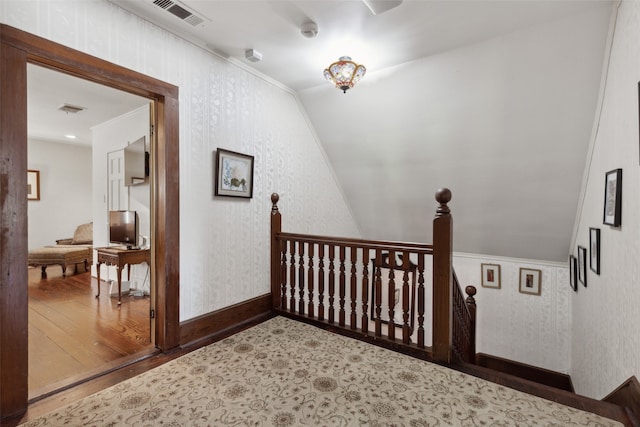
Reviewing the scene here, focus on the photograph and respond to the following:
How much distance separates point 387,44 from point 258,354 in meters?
2.78

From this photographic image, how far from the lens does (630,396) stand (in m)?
1.66

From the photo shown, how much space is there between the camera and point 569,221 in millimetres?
3684

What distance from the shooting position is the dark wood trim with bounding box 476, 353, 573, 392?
414 cm

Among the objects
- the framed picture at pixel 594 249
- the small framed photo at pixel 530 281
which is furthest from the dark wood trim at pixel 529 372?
the framed picture at pixel 594 249

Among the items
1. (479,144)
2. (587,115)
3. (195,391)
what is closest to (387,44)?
(479,144)

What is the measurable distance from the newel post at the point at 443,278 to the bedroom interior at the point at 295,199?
972mm

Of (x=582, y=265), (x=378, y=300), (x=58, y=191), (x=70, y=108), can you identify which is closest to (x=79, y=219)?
(x=58, y=191)

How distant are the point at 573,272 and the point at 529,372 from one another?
1667mm

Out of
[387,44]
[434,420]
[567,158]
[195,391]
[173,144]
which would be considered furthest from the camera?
[567,158]

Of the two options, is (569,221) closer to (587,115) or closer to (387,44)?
(587,115)

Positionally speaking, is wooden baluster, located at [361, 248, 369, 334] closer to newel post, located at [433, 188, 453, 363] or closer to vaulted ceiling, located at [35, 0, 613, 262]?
newel post, located at [433, 188, 453, 363]

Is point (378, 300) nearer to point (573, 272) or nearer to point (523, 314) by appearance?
point (573, 272)

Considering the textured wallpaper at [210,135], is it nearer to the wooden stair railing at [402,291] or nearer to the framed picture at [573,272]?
the wooden stair railing at [402,291]

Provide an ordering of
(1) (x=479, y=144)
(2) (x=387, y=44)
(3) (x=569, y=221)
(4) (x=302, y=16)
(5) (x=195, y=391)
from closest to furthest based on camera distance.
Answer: (5) (x=195, y=391)
(4) (x=302, y=16)
(2) (x=387, y=44)
(1) (x=479, y=144)
(3) (x=569, y=221)
